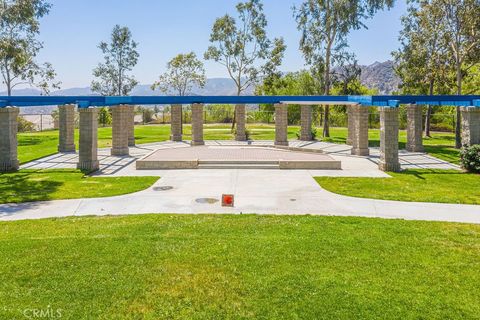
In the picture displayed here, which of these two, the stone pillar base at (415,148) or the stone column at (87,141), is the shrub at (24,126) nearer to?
the stone column at (87,141)

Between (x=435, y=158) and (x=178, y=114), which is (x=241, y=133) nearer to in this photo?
(x=178, y=114)

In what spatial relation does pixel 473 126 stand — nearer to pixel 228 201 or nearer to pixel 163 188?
pixel 228 201

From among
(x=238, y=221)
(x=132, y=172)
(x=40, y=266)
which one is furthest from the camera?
(x=132, y=172)

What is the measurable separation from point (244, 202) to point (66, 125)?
60.3ft

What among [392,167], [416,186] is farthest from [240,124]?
[416,186]

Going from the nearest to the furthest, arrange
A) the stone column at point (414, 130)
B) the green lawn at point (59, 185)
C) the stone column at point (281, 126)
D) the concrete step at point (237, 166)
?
the green lawn at point (59, 185)
the concrete step at point (237, 166)
the stone column at point (414, 130)
the stone column at point (281, 126)

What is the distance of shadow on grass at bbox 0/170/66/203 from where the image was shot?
14.0m

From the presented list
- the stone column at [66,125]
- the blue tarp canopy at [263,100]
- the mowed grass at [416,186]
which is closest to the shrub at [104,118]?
the blue tarp canopy at [263,100]

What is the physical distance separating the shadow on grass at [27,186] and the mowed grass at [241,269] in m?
3.49

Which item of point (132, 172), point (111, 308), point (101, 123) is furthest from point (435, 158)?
point (101, 123)

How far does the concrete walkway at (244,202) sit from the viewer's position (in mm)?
12102

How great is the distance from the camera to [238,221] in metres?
10.9

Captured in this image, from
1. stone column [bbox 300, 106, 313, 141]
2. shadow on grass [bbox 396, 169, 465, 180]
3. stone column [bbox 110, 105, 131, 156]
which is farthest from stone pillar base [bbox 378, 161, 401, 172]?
stone column [bbox 110, 105, 131, 156]

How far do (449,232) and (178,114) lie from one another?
26116 mm
